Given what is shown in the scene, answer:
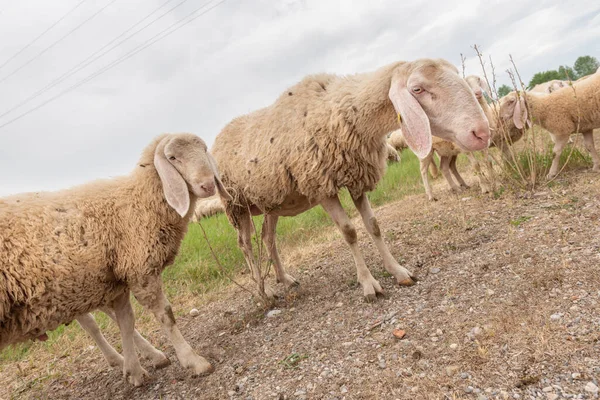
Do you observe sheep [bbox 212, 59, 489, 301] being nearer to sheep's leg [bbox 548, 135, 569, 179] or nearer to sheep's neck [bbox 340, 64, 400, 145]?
sheep's neck [bbox 340, 64, 400, 145]

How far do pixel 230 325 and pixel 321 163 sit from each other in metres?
1.82

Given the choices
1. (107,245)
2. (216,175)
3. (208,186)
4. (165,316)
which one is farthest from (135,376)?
(216,175)

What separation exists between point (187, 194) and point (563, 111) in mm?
5997

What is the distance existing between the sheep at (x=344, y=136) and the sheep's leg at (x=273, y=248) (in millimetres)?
360

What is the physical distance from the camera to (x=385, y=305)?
3248 mm

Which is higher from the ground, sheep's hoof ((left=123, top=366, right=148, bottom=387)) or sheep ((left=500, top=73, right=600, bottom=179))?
sheep ((left=500, top=73, right=600, bottom=179))

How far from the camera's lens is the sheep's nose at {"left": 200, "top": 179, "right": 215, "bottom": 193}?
3.28 meters

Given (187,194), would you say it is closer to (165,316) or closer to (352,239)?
(165,316)

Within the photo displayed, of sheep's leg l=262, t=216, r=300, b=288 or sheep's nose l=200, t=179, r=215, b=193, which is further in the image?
sheep's leg l=262, t=216, r=300, b=288

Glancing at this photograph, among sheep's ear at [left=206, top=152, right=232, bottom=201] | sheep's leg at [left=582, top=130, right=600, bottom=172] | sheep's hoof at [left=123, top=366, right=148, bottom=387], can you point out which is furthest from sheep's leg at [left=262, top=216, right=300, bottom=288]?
sheep's leg at [left=582, top=130, right=600, bottom=172]

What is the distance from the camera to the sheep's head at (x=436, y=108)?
2869 millimetres

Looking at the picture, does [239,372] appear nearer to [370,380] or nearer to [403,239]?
[370,380]

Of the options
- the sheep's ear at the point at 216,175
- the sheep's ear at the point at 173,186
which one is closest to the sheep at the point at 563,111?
the sheep's ear at the point at 216,175

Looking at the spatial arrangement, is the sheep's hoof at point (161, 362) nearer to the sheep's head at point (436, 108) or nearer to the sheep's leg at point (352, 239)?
the sheep's leg at point (352, 239)
